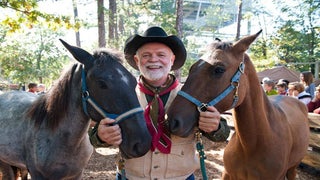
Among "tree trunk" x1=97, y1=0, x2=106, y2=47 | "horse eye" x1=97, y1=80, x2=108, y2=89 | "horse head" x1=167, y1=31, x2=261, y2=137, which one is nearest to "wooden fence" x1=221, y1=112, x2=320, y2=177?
"horse head" x1=167, y1=31, x2=261, y2=137

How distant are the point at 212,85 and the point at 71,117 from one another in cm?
149

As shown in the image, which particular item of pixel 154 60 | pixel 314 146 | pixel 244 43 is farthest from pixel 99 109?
pixel 314 146

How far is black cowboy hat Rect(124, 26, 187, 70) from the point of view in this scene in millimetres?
2059

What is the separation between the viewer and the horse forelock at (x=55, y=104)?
2.64 meters

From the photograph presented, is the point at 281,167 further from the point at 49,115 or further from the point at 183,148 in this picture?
the point at 49,115

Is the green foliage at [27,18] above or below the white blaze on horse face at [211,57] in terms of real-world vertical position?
above

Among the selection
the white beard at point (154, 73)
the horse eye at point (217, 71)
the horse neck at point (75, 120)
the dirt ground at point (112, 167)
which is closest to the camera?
the white beard at point (154, 73)

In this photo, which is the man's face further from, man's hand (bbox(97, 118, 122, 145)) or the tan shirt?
man's hand (bbox(97, 118, 122, 145))

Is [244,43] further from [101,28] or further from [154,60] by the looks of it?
[101,28]

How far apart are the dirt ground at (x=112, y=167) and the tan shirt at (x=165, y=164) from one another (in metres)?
3.32

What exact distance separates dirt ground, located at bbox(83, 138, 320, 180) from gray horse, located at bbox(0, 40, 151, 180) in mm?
2135

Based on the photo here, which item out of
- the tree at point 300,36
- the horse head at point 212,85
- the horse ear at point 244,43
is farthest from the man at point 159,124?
the tree at point 300,36

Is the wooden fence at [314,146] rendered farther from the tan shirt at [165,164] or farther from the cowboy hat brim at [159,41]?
the tan shirt at [165,164]

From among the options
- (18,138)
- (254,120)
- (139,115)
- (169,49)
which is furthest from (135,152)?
(18,138)
